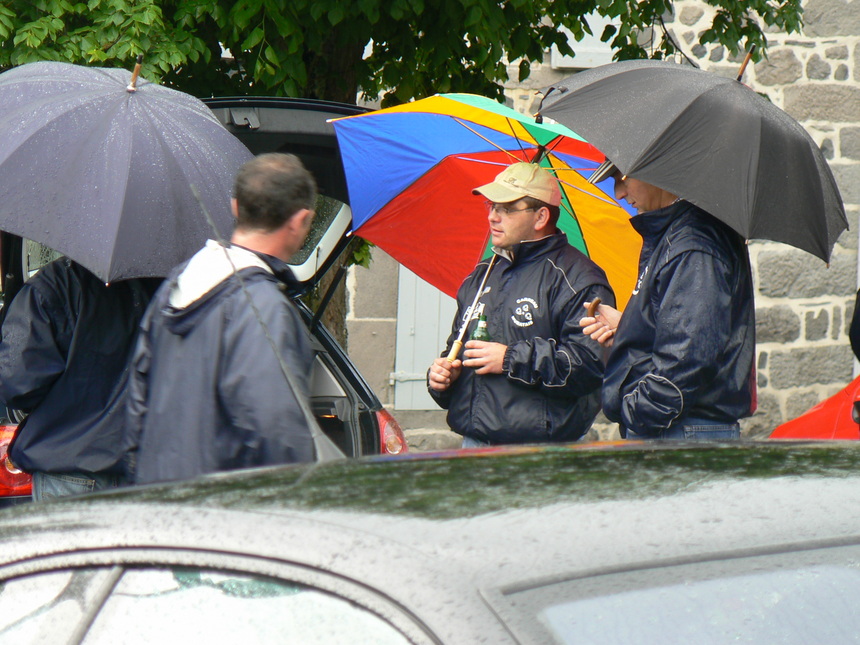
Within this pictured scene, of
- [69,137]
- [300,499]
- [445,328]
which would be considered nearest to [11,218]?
[69,137]

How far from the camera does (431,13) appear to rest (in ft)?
18.9

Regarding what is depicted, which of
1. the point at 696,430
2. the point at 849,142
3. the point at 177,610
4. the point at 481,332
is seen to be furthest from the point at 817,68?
the point at 177,610

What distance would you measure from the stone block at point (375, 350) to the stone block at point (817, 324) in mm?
3769

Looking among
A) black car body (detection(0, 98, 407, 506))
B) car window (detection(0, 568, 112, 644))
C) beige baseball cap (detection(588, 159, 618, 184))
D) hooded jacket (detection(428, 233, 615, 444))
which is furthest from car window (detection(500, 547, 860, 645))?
black car body (detection(0, 98, 407, 506))

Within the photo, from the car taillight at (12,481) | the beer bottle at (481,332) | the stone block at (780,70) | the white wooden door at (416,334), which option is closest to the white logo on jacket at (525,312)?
the beer bottle at (481,332)

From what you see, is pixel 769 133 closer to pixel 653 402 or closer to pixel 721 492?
pixel 653 402

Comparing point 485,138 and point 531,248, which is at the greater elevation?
point 485,138

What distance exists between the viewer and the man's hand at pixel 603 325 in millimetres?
4047

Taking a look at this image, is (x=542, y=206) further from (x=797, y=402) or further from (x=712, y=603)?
(x=797, y=402)

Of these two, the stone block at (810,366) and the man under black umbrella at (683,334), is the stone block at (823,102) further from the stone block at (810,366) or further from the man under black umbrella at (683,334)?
the man under black umbrella at (683,334)

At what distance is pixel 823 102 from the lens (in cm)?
1020

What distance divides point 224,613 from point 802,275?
9.50 meters

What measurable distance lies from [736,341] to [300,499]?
2304 millimetres

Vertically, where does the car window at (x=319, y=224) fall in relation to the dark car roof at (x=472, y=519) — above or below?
above
